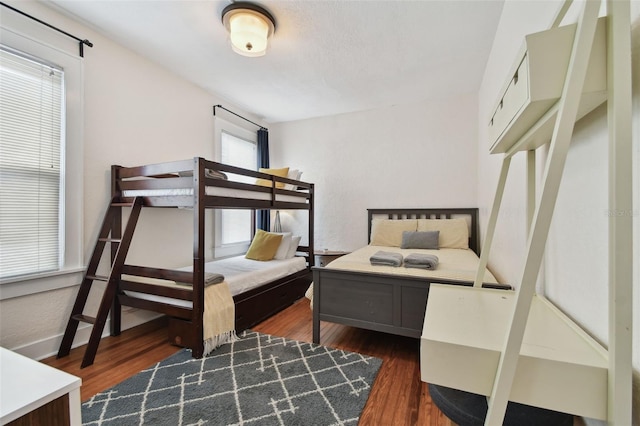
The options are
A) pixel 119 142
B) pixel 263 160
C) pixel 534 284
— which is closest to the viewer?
pixel 534 284

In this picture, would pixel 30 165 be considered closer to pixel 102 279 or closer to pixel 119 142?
pixel 119 142

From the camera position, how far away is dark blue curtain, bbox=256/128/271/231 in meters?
4.05

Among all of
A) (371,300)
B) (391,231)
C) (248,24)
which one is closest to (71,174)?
(248,24)

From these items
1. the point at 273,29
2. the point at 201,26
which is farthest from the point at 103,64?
the point at 273,29

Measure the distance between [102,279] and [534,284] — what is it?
2.54 meters

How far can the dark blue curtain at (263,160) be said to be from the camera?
13.3 ft

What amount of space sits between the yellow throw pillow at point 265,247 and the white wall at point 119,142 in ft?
2.38

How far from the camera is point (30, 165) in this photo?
6.18ft

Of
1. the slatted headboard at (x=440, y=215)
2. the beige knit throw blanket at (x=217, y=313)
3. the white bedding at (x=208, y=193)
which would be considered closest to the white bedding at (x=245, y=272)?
the beige knit throw blanket at (x=217, y=313)

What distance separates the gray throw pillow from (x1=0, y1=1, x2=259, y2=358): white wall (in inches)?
97.9

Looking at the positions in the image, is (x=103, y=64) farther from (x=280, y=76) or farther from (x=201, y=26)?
(x=280, y=76)

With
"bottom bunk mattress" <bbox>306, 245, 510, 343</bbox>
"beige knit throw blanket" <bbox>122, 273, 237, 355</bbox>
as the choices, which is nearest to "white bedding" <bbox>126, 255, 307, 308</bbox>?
"beige knit throw blanket" <bbox>122, 273, 237, 355</bbox>

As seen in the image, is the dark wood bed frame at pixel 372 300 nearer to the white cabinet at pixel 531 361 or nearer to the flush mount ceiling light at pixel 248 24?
the white cabinet at pixel 531 361

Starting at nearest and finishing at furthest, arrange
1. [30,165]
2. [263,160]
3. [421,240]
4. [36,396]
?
[36,396]
[30,165]
[421,240]
[263,160]
